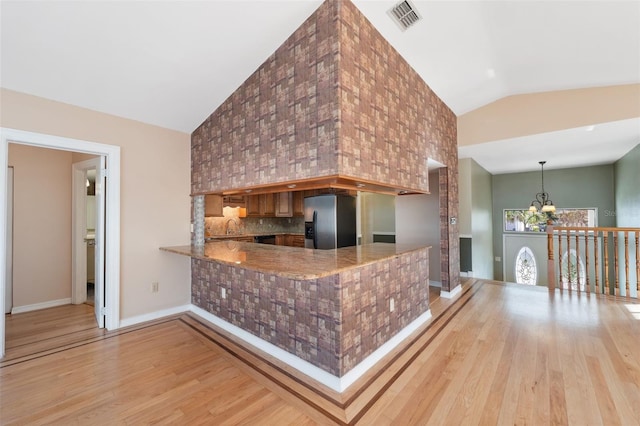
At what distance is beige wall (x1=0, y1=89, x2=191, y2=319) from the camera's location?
9.79ft

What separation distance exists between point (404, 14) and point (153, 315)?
14.1 ft

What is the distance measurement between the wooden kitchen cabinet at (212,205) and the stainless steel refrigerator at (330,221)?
167 centimetres

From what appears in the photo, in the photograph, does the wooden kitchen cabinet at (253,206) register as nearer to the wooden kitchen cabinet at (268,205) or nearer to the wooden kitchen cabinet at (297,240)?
the wooden kitchen cabinet at (268,205)

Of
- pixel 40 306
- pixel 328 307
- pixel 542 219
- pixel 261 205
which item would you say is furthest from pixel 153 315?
pixel 542 219

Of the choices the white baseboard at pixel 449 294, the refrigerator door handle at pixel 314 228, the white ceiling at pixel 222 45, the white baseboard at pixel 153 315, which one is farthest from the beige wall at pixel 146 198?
the white baseboard at pixel 449 294

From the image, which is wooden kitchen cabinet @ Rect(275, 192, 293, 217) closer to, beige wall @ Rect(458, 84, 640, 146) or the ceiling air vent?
beige wall @ Rect(458, 84, 640, 146)

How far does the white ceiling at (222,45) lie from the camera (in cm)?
212

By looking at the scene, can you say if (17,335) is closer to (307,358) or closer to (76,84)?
(76,84)

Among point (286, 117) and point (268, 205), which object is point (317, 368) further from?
point (268, 205)

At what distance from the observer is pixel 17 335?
3.00 meters

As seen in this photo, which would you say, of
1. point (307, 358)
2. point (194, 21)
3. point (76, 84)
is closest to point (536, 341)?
point (307, 358)

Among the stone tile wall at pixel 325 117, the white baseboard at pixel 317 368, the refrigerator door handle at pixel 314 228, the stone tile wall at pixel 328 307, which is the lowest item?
the white baseboard at pixel 317 368

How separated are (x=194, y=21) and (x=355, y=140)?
159 cm

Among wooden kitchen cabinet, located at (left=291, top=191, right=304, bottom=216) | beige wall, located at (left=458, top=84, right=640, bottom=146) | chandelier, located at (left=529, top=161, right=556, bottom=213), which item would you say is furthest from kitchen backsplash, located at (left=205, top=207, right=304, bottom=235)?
chandelier, located at (left=529, top=161, right=556, bottom=213)
